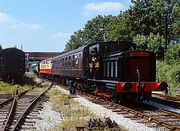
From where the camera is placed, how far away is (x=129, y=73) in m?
19.2

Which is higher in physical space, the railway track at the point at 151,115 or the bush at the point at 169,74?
the bush at the point at 169,74

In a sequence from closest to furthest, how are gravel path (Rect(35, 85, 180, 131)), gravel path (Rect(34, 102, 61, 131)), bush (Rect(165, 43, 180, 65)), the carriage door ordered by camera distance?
gravel path (Rect(35, 85, 180, 131)) < gravel path (Rect(34, 102, 61, 131)) < the carriage door < bush (Rect(165, 43, 180, 65))

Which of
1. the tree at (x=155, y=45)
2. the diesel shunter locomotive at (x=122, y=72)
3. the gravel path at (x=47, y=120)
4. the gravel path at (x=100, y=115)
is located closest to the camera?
the gravel path at (x=100, y=115)

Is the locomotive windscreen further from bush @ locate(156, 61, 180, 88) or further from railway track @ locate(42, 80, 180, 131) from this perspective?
bush @ locate(156, 61, 180, 88)

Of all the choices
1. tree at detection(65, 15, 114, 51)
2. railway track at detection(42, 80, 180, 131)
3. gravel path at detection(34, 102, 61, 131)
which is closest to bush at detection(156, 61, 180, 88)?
railway track at detection(42, 80, 180, 131)

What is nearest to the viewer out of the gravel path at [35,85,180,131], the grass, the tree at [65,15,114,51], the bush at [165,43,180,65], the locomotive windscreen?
the gravel path at [35,85,180,131]

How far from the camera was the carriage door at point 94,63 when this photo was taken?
71.2 feet

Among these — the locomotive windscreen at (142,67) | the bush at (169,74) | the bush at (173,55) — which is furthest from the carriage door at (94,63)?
the bush at (173,55)

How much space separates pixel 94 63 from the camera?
2233cm

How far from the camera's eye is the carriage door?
21697 millimetres

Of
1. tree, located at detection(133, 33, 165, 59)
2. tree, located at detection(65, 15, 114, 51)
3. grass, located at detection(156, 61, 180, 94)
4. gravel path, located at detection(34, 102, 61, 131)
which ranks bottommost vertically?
gravel path, located at detection(34, 102, 61, 131)

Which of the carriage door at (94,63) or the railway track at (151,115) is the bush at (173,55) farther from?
the railway track at (151,115)

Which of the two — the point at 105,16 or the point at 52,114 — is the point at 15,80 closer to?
the point at 52,114

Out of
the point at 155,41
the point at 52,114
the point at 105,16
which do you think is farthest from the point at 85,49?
the point at 105,16
